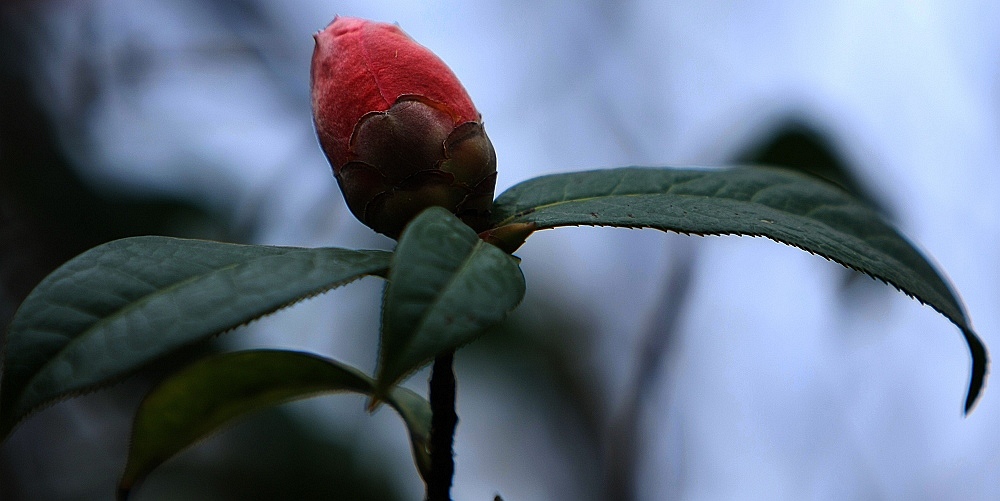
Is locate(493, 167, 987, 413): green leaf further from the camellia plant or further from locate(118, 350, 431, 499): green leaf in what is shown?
locate(118, 350, 431, 499): green leaf

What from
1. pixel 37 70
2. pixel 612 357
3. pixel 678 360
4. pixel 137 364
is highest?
pixel 137 364

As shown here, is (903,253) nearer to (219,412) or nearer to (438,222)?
(438,222)

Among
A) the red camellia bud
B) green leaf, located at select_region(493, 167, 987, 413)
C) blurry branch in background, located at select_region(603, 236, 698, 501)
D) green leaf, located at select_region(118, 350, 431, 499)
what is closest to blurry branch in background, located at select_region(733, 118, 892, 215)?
blurry branch in background, located at select_region(603, 236, 698, 501)

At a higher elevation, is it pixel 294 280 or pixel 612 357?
pixel 294 280

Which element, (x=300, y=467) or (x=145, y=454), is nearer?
(x=145, y=454)

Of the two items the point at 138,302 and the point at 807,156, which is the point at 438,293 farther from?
the point at 807,156

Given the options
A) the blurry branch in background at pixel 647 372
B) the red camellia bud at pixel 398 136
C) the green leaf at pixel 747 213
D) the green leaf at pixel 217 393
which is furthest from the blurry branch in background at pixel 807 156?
the green leaf at pixel 217 393

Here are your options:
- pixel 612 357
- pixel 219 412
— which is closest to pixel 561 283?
pixel 612 357

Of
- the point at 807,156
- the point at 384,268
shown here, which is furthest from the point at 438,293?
the point at 807,156

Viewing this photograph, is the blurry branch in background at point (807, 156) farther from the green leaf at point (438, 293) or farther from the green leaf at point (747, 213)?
the green leaf at point (438, 293)
